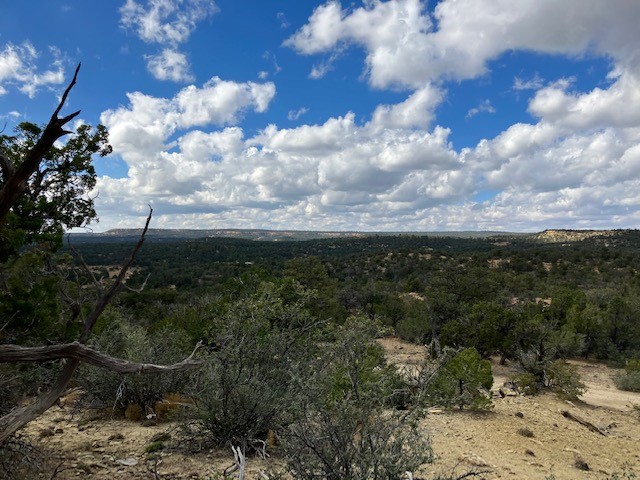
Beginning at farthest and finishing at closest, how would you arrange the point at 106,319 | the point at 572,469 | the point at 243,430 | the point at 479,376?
1. the point at 106,319
2. the point at 479,376
3. the point at 572,469
4. the point at 243,430

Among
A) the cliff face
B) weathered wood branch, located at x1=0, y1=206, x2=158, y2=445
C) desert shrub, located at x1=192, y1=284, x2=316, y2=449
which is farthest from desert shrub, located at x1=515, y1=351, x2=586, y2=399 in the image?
the cliff face

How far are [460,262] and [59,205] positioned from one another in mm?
52168

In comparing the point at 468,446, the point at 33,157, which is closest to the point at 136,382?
the point at 468,446

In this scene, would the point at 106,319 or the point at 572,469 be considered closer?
the point at 572,469

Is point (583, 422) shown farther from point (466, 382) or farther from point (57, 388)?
point (57, 388)

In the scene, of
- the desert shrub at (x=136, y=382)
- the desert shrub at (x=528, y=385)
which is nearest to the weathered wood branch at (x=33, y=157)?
the desert shrub at (x=136, y=382)

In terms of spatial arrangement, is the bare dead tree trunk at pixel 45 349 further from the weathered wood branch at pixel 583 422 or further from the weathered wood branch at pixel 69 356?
the weathered wood branch at pixel 583 422

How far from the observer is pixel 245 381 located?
7.59 meters

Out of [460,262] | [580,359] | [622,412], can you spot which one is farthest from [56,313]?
[460,262]

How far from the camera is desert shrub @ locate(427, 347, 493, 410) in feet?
40.3

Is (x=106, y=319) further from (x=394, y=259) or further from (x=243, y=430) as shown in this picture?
(x=394, y=259)

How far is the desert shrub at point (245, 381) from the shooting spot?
7531 mm

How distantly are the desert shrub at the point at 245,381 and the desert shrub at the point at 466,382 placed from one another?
5990 millimetres

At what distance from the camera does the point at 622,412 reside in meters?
14.3
